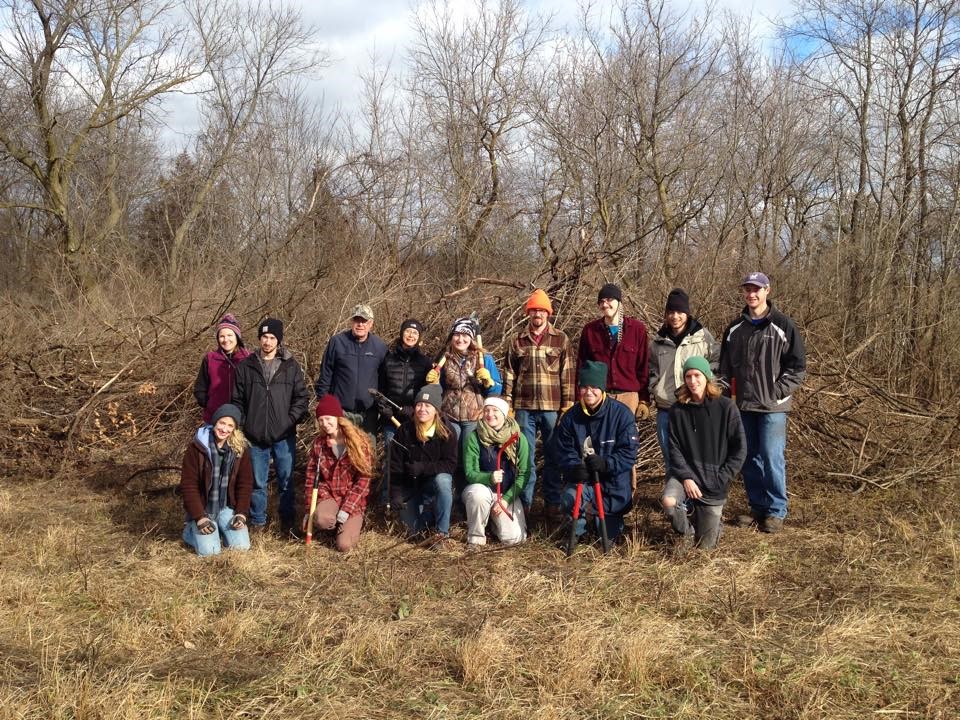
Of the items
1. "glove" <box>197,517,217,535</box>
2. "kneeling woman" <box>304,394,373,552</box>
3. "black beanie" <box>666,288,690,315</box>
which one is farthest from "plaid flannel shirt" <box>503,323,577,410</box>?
"glove" <box>197,517,217,535</box>

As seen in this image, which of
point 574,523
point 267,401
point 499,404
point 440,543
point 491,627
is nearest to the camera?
point 491,627

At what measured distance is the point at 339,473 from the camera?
5.41 meters

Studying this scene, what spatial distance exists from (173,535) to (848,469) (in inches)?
200

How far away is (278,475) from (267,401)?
1.78ft

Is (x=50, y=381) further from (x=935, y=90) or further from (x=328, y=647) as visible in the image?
(x=935, y=90)

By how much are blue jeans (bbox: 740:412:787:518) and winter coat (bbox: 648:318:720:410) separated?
48 centimetres

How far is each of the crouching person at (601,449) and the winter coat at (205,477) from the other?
2085 mm

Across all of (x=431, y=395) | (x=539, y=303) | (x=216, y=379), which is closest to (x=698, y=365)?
(x=539, y=303)

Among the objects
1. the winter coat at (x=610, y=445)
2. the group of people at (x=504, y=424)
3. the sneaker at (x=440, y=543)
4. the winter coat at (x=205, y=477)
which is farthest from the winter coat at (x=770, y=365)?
the winter coat at (x=205, y=477)

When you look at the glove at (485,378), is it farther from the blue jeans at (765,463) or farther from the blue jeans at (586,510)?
the blue jeans at (765,463)

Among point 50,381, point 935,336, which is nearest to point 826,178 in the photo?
point 935,336

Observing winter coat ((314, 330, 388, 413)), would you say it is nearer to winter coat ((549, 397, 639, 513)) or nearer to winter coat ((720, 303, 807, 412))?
winter coat ((549, 397, 639, 513))

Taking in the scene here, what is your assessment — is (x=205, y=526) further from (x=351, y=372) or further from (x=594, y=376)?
(x=594, y=376)

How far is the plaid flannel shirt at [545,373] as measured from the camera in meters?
5.57
